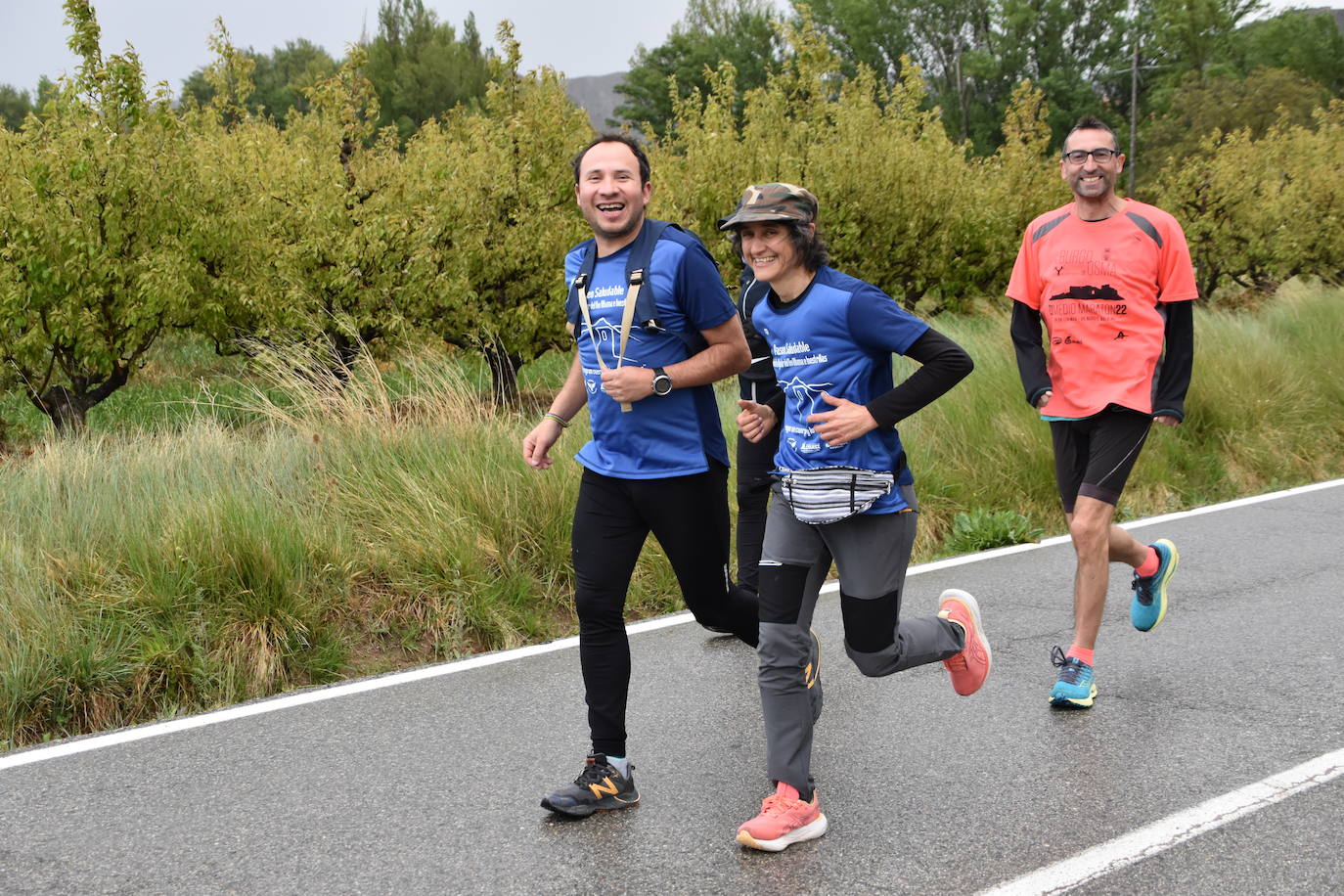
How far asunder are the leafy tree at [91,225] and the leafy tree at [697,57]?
57806 mm

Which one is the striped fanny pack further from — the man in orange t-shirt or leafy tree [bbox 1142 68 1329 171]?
leafy tree [bbox 1142 68 1329 171]

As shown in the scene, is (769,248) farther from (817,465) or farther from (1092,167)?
(1092,167)

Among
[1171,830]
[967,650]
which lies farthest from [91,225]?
[1171,830]

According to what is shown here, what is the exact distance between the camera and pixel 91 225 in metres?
11.1

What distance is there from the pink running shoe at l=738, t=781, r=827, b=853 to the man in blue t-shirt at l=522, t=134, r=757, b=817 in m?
0.51

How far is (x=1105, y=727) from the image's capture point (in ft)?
15.3

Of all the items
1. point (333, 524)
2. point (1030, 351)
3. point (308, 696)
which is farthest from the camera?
point (333, 524)

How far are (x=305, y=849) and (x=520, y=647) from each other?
2.29 meters

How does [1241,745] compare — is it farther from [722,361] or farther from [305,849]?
[305,849]

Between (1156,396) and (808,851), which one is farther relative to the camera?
(1156,396)

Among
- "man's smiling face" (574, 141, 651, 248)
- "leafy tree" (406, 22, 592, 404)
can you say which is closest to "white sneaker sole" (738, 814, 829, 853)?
"man's smiling face" (574, 141, 651, 248)

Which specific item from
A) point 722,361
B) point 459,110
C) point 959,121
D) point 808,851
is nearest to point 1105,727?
point 808,851

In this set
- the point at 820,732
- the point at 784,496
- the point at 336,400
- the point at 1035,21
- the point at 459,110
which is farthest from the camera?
the point at 1035,21

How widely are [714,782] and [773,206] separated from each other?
1828 mm
